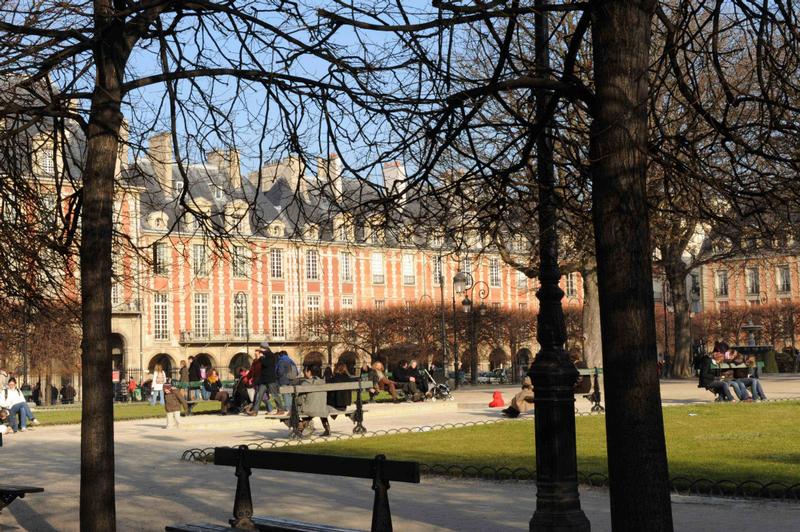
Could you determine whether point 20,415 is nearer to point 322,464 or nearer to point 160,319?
point 322,464

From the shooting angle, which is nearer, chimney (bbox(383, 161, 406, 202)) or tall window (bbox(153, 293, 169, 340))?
chimney (bbox(383, 161, 406, 202))

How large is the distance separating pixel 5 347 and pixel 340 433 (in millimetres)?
28599

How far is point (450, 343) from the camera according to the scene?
63.6 meters

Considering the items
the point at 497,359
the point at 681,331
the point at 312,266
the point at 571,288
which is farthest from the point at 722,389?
the point at 571,288

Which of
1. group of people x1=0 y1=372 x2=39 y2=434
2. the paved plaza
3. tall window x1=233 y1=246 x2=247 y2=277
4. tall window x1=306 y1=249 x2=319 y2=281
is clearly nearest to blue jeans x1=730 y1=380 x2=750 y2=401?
the paved plaza

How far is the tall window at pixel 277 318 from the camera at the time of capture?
6712 cm

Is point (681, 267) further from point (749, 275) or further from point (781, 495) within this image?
point (749, 275)

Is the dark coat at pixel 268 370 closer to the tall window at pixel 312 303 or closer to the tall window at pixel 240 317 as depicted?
the tall window at pixel 240 317

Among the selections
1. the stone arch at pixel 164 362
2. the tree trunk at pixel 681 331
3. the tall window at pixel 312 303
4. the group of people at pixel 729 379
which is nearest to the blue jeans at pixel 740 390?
the group of people at pixel 729 379

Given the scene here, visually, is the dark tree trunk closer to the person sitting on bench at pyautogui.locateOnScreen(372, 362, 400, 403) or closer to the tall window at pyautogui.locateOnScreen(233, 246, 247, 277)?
the tall window at pyautogui.locateOnScreen(233, 246, 247, 277)

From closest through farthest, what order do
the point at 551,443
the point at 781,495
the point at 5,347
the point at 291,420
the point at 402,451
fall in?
the point at 551,443 < the point at 781,495 < the point at 402,451 < the point at 291,420 < the point at 5,347

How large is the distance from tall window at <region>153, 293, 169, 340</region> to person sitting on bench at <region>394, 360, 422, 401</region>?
35637 millimetres

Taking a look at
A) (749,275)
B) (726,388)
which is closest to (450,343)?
(749,275)

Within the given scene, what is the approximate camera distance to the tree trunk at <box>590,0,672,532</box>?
17.0 feet
